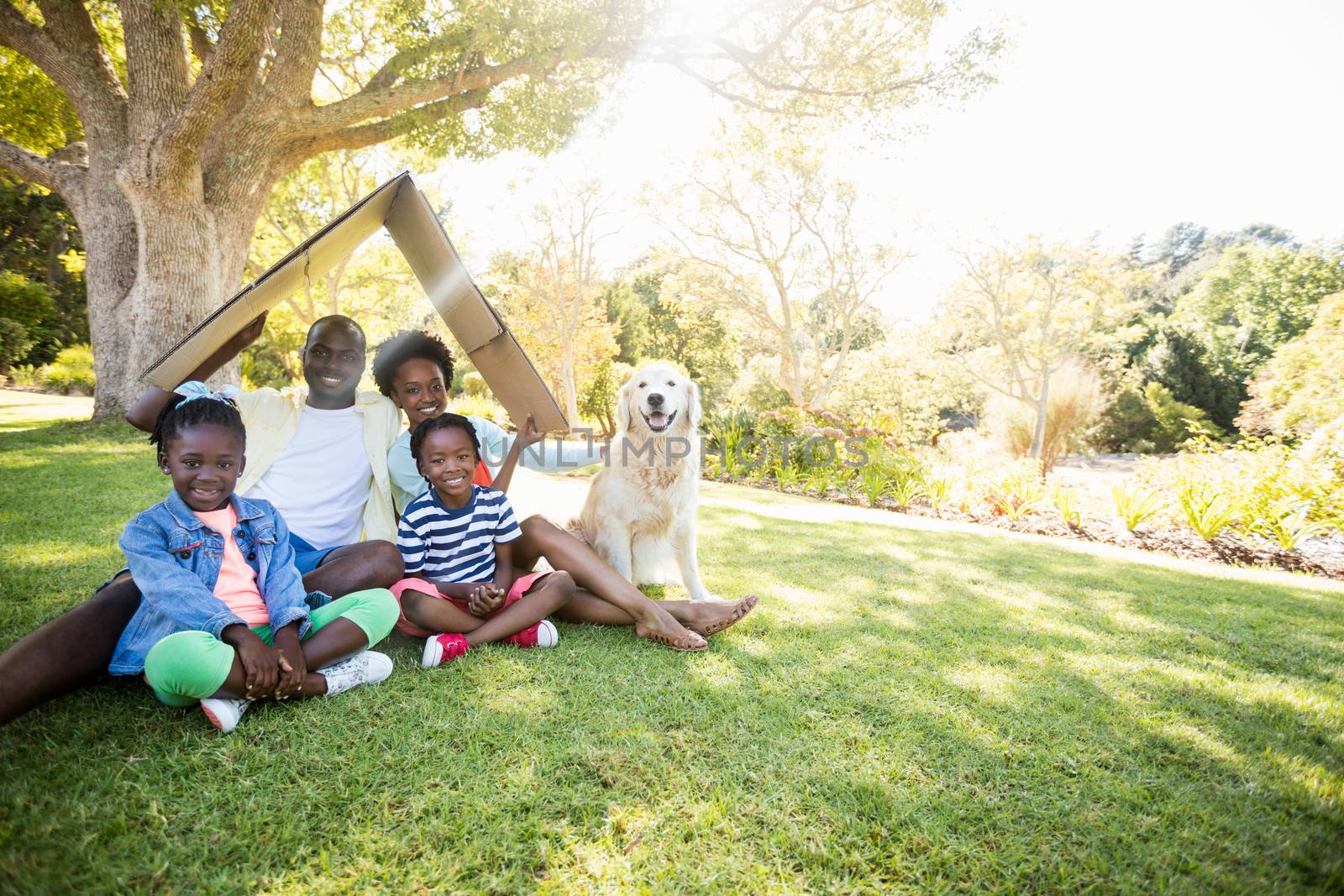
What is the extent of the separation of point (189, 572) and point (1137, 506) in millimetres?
8993

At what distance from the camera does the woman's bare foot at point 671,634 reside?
2969 millimetres

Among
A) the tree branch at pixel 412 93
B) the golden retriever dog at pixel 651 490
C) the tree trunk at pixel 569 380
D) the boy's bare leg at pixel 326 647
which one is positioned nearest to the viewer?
the boy's bare leg at pixel 326 647

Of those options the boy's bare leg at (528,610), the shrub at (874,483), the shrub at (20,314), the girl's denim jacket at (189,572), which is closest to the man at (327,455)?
the girl's denim jacket at (189,572)

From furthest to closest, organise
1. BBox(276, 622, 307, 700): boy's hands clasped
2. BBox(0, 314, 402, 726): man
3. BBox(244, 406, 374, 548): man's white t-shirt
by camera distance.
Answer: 1. BBox(244, 406, 374, 548): man's white t-shirt
2. BBox(0, 314, 402, 726): man
3. BBox(276, 622, 307, 700): boy's hands clasped

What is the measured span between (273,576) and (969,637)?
3.47 metres

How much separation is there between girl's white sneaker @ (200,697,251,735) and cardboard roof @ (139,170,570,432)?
1.44m

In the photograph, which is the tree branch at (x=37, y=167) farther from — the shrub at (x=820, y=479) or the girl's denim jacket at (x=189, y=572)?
the shrub at (x=820, y=479)

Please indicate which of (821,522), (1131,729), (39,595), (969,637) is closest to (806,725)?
(1131,729)

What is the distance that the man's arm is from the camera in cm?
268

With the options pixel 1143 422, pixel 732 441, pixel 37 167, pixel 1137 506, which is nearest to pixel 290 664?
pixel 1137 506

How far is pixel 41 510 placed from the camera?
4.59m

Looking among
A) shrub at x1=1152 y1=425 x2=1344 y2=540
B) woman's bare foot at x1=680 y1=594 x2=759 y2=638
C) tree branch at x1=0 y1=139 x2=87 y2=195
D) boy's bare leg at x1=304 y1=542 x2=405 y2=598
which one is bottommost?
woman's bare foot at x1=680 y1=594 x2=759 y2=638

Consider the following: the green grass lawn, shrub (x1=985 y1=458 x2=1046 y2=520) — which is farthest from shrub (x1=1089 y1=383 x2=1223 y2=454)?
the green grass lawn

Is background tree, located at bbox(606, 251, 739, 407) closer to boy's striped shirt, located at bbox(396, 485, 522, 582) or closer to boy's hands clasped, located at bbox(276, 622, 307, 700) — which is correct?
boy's striped shirt, located at bbox(396, 485, 522, 582)
